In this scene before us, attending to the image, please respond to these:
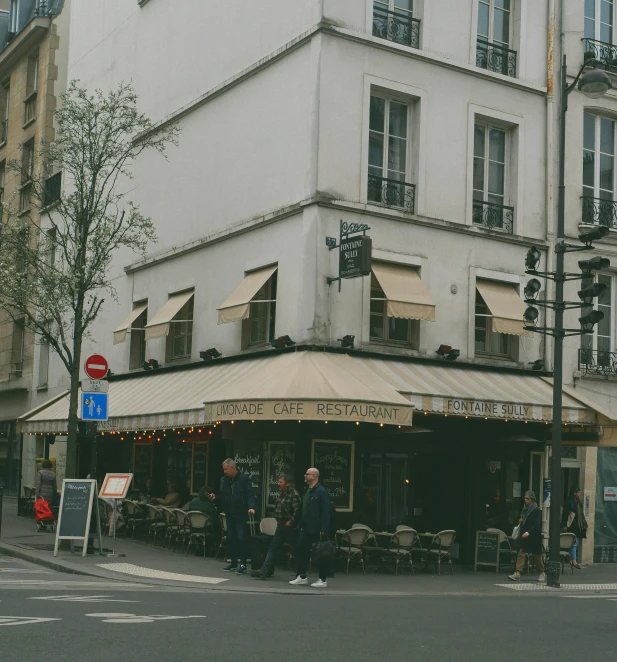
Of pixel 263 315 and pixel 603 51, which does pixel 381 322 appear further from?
pixel 603 51

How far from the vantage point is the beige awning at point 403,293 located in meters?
20.1

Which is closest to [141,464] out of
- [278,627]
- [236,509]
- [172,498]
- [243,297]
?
[172,498]

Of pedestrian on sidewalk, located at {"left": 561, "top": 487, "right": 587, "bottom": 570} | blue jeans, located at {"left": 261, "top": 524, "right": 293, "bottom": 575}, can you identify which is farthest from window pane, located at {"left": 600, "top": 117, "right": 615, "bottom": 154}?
blue jeans, located at {"left": 261, "top": 524, "right": 293, "bottom": 575}

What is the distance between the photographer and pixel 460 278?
21.6 meters

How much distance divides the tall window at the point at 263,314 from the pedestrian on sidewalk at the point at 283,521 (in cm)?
500

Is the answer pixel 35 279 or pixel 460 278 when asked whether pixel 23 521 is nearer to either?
pixel 35 279

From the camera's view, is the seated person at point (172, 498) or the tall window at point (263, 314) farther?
the seated person at point (172, 498)

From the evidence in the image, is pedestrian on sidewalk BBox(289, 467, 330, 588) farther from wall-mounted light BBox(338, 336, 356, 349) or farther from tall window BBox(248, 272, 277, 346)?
tall window BBox(248, 272, 277, 346)

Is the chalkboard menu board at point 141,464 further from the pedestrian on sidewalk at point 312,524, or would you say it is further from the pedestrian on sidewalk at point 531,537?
the pedestrian on sidewalk at point 312,524

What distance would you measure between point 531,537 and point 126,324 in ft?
39.5

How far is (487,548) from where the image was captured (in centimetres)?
2048

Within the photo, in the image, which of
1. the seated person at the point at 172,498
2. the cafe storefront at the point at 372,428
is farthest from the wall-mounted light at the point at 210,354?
the seated person at the point at 172,498

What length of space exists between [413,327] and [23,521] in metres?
11.9

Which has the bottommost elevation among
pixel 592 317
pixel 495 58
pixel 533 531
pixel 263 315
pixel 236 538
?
pixel 236 538
